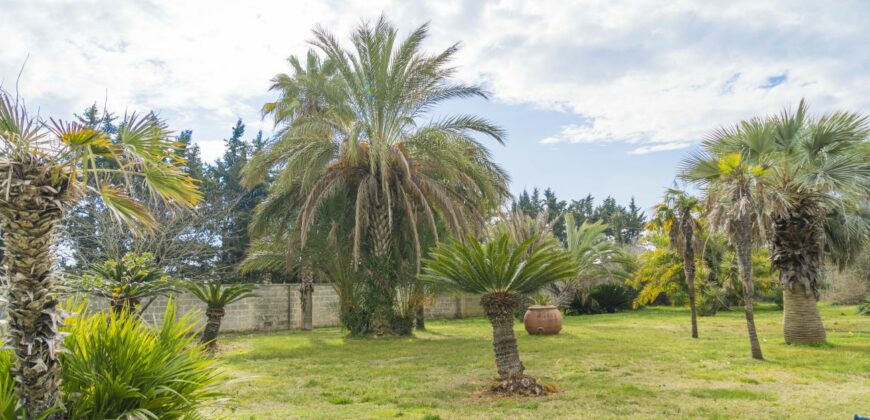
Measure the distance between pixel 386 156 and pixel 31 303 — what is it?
10261 millimetres

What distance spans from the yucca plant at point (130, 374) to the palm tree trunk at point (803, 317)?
1168 centimetres

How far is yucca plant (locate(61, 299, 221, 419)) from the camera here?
13.4 ft

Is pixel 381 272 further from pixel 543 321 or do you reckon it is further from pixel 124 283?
pixel 124 283

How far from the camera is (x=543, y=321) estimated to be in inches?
601

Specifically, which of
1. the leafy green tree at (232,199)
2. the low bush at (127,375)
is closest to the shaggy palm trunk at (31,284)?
the low bush at (127,375)

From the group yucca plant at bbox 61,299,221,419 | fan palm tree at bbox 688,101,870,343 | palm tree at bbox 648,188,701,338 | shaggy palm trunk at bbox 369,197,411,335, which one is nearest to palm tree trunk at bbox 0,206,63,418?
yucca plant at bbox 61,299,221,419

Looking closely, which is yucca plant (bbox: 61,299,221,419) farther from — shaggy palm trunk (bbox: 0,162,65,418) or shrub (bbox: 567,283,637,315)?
shrub (bbox: 567,283,637,315)

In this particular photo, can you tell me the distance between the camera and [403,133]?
15008 millimetres

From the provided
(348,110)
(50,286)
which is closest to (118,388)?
(50,286)

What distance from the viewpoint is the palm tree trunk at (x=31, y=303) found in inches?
144

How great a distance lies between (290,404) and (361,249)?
8.33m

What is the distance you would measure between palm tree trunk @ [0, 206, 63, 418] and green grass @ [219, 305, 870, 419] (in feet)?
4.97

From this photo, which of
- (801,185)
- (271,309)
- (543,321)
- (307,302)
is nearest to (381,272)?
(543,321)

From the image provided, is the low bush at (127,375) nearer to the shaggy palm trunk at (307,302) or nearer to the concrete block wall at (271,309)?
the concrete block wall at (271,309)
